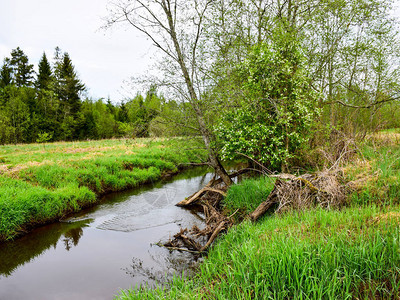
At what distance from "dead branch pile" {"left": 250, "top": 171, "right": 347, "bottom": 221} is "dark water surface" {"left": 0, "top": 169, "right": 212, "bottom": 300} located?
2949mm

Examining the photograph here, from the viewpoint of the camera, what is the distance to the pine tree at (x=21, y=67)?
52.4 m

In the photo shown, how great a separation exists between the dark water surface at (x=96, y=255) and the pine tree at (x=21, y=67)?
55008mm

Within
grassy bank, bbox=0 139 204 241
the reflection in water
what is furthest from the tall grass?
grassy bank, bbox=0 139 204 241

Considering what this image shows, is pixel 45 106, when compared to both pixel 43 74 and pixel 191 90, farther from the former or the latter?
pixel 191 90

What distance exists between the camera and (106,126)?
58375 mm

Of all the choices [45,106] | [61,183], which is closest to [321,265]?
[61,183]

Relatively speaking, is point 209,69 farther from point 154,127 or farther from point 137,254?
point 137,254

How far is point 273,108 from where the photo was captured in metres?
9.20

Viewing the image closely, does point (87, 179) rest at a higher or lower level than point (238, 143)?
lower

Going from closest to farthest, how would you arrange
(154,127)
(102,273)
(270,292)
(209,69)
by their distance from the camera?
(270,292) < (102,273) < (154,127) < (209,69)

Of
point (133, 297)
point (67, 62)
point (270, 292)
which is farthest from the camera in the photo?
point (67, 62)

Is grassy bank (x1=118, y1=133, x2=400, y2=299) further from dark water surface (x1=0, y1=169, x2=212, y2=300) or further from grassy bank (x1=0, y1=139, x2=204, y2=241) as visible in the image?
grassy bank (x1=0, y1=139, x2=204, y2=241)

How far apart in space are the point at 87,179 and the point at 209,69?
27.7 ft

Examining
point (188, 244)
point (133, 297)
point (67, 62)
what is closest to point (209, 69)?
point (188, 244)
